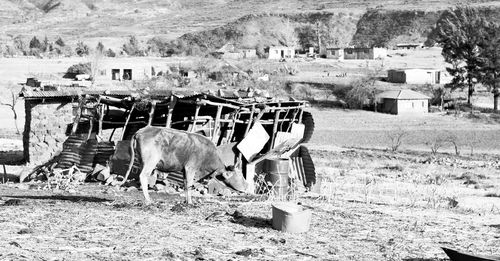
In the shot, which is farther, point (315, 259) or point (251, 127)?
point (251, 127)

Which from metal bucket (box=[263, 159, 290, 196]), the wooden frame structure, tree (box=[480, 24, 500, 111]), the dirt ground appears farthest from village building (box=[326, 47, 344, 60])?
the dirt ground

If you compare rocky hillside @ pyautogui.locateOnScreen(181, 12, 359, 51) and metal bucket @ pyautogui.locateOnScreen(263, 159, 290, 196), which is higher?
rocky hillside @ pyautogui.locateOnScreen(181, 12, 359, 51)

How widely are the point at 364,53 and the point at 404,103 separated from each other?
27628 millimetres

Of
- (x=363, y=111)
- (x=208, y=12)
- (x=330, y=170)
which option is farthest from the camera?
(x=208, y=12)

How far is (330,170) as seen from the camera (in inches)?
987

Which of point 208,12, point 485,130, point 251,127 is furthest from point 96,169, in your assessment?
point 208,12

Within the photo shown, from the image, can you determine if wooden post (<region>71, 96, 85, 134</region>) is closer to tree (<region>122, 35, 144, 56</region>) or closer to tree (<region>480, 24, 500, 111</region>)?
tree (<region>480, 24, 500, 111</region>)

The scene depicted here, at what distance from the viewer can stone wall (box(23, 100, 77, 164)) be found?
762 inches

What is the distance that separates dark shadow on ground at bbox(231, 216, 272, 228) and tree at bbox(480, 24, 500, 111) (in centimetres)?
3807

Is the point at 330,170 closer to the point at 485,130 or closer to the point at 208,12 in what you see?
the point at 485,130

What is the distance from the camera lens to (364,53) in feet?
234

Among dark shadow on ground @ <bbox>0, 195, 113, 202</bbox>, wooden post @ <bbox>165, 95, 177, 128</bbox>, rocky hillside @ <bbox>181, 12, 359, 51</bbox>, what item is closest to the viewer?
dark shadow on ground @ <bbox>0, 195, 113, 202</bbox>

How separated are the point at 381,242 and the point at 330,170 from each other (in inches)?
585

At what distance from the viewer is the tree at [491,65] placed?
47719mm
